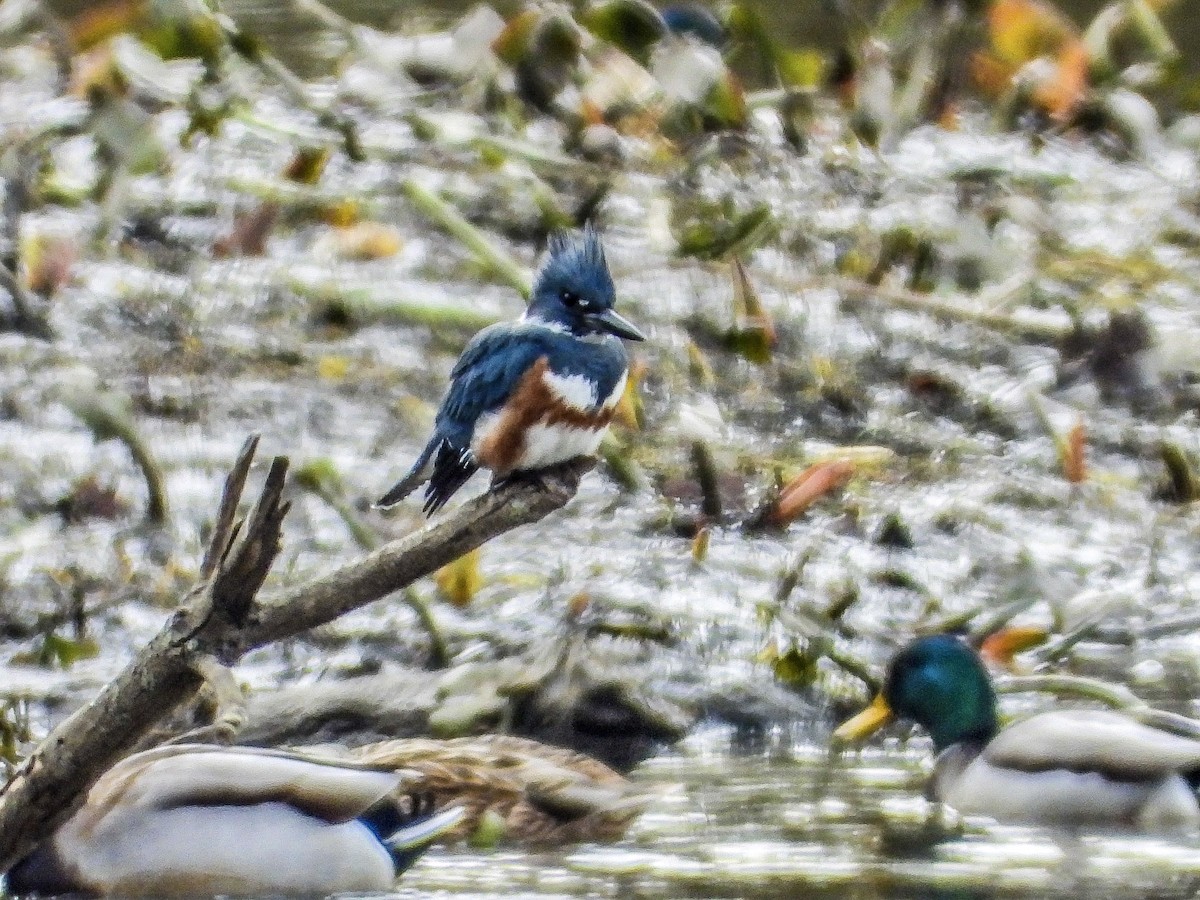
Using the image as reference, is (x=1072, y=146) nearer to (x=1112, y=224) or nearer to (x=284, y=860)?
(x=1112, y=224)

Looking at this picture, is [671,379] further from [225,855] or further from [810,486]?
[225,855]

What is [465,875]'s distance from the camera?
5.61 metres

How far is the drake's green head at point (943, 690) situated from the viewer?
20.8ft

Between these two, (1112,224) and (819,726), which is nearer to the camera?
(819,726)

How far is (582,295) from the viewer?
561 cm

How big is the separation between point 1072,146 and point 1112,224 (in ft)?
3.64

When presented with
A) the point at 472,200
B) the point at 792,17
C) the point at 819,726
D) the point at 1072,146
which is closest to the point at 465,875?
the point at 819,726

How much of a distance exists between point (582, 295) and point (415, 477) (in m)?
0.56

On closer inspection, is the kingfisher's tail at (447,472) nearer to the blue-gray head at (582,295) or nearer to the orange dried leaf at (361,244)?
the blue-gray head at (582,295)

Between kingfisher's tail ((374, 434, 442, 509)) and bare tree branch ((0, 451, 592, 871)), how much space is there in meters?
0.89

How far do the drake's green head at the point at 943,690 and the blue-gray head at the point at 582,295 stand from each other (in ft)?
4.52

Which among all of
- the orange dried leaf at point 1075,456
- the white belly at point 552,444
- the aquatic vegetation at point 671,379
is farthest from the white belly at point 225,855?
the orange dried leaf at point 1075,456

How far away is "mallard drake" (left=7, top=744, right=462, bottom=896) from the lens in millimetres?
A: 5445

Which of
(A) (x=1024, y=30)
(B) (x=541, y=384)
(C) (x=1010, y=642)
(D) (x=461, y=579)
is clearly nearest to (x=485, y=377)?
(B) (x=541, y=384)
